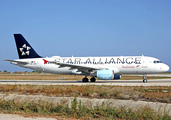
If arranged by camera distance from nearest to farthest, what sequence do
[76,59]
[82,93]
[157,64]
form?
1. [82,93]
2. [157,64]
3. [76,59]

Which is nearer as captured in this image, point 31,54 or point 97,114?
point 97,114

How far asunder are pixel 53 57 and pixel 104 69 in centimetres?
909

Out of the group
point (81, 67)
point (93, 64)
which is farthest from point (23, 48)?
point (93, 64)

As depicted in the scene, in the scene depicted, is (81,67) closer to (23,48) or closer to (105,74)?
(105,74)

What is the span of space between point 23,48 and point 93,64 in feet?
38.9

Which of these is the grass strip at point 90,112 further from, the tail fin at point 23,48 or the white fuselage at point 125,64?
the tail fin at point 23,48

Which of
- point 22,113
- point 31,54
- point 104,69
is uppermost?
point 31,54

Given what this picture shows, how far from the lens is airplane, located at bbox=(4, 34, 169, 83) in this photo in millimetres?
28422

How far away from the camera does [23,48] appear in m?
32.6

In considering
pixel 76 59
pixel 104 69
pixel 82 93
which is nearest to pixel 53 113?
A: pixel 82 93

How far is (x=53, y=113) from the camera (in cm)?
962

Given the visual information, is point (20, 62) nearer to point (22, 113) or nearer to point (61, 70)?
point (61, 70)

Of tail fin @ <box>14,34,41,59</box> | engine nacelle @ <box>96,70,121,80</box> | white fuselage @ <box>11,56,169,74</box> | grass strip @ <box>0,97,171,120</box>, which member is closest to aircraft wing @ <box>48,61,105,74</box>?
white fuselage @ <box>11,56,169,74</box>

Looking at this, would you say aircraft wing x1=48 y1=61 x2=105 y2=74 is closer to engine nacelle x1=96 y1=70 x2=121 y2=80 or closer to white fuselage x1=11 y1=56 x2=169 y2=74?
white fuselage x1=11 y1=56 x2=169 y2=74
